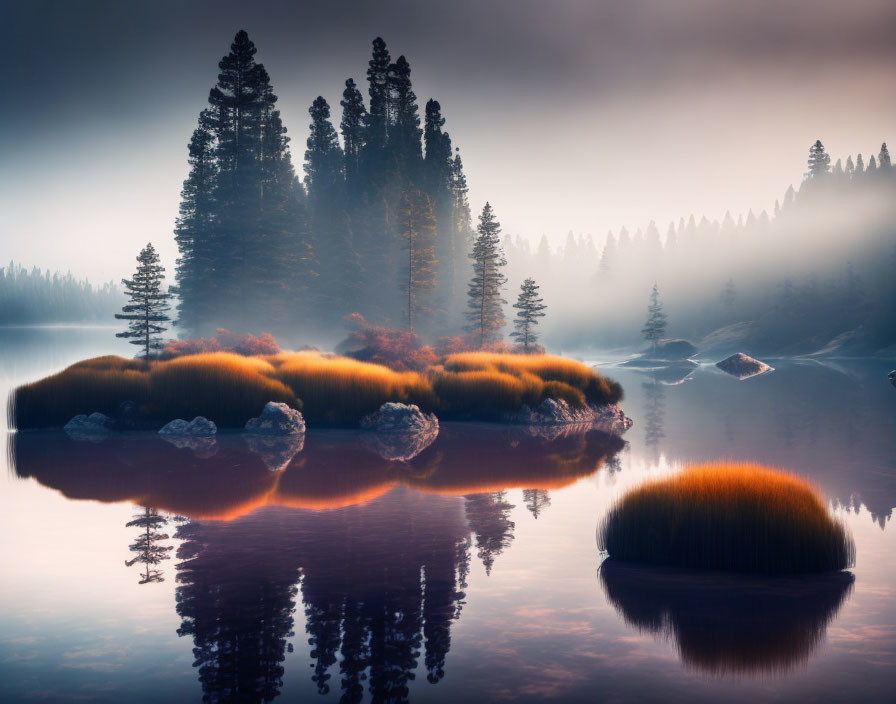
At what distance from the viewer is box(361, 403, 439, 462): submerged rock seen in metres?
23.1

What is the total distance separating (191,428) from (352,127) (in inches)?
2623

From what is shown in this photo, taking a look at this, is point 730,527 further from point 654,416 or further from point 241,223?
point 241,223

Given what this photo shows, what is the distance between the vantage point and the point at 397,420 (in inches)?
1011

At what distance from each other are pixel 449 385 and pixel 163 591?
2063 centimetres

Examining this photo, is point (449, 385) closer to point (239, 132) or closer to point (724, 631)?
point (724, 631)

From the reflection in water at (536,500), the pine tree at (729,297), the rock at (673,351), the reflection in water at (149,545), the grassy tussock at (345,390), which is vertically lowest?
the reflection in water at (149,545)

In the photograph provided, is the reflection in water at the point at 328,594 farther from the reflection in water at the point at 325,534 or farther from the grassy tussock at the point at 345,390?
the grassy tussock at the point at 345,390

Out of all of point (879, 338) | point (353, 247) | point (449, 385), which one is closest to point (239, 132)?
point (353, 247)

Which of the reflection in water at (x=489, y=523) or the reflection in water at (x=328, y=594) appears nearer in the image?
the reflection in water at (x=328, y=594)

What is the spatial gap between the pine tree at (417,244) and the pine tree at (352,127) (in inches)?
734

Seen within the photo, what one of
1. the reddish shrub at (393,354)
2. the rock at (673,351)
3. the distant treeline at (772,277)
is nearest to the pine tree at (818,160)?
the distant treeline at (772,277)

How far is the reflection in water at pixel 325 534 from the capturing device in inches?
275

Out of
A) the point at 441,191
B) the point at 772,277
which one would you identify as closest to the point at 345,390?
the point at 441,191

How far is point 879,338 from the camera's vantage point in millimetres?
100562
